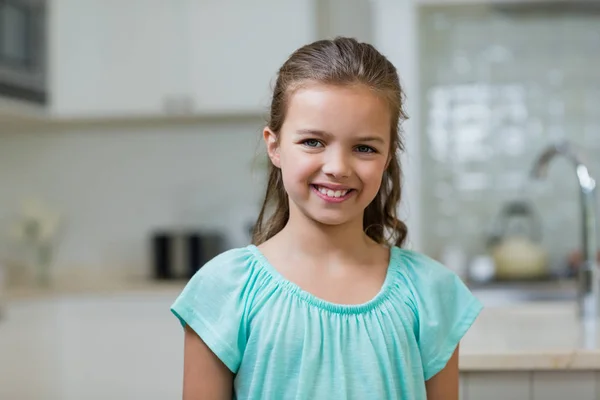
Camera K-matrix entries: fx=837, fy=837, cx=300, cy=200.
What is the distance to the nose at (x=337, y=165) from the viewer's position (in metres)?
1.02

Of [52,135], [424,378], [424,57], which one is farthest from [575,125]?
[424,378]

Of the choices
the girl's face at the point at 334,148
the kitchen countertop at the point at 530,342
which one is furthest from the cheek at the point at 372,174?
the kitchen countertop at the point at 530,342

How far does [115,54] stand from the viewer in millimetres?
3445

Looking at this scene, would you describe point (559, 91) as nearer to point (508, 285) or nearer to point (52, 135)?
point (508, 285)

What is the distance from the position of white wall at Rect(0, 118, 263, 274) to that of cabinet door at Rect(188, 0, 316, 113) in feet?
1.13

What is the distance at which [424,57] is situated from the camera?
3.68 metres

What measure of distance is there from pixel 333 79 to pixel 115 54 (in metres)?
2.56

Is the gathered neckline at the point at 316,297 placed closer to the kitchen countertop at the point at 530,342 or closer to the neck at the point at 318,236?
the neck at the point at 318,236

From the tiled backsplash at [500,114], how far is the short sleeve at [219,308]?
2606 millimetres

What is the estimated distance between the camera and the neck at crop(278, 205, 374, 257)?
44.0 inches

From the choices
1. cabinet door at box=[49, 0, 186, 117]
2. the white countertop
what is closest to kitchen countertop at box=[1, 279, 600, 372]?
the white countertop

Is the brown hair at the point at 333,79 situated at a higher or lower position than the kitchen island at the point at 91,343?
higher

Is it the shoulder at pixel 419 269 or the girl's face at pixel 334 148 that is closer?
the girl's face at pixel 334 148

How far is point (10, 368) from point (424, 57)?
2.12 m
